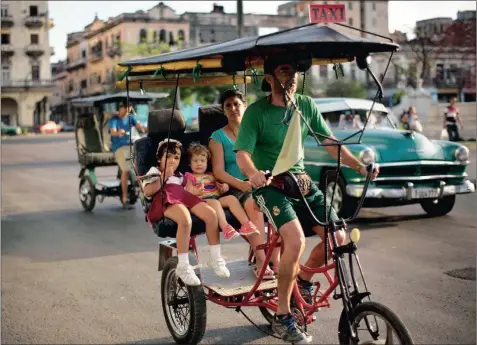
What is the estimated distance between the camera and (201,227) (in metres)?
6.12

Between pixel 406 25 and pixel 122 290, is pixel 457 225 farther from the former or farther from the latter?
pixel 406 25

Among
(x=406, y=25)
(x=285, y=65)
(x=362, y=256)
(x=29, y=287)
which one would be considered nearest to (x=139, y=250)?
(x=29, y=287)

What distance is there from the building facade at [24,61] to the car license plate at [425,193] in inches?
3508

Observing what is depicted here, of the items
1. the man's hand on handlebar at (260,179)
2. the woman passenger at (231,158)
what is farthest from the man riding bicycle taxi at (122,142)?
the man's hand on handlebar at (260,179)

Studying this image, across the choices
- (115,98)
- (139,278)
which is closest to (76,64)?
(115,98)

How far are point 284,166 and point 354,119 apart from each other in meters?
7.97

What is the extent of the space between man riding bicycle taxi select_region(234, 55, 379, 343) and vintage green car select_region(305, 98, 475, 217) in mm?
5741

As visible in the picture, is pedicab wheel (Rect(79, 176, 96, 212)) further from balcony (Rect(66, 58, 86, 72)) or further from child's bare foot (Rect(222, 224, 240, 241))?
balcony (Rect(66, 58, 86, 72))

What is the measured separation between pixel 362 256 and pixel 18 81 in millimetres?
92449

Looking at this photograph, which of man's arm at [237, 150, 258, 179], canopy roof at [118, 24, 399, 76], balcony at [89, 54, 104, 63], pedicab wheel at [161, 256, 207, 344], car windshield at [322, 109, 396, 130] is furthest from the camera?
balcony at [89, 54, 104, 63]

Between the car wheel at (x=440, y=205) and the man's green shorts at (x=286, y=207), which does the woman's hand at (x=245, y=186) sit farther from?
the car wheel at (x=440, y=205)

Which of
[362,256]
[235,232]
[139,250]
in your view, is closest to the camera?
[235,232]

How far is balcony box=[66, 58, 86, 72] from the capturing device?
353ft

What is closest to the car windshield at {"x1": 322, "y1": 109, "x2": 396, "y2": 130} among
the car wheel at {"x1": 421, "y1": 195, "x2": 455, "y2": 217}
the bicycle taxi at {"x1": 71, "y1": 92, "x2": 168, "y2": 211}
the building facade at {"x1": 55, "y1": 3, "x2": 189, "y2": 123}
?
the car wheel at {"x1": 421, "y1": 195, "x2": 455, "y2": 217}
